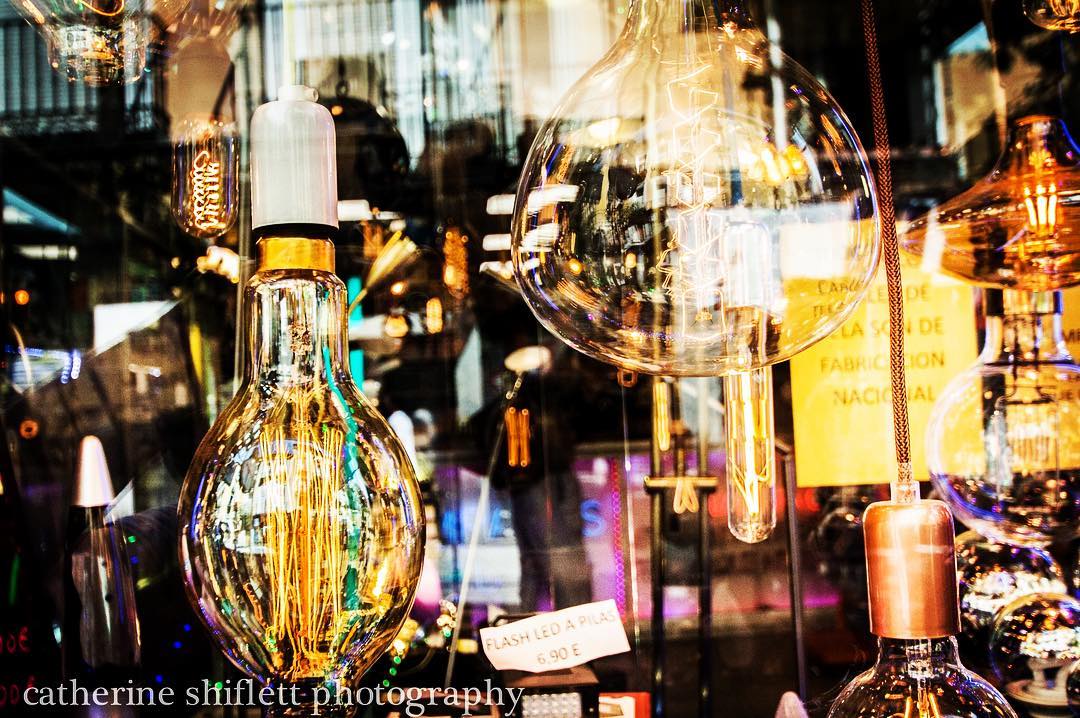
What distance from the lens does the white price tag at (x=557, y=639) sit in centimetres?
66

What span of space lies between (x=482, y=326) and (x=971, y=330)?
342 mm

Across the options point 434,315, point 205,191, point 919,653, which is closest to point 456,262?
point 434,315

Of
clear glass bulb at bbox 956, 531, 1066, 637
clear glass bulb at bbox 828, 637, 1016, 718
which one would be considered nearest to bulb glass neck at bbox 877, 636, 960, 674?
clear glass bulb at bbox 828, 637, 1016, 718

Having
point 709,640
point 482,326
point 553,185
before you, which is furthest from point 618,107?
point 709,640

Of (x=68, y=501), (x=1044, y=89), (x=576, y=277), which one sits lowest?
(x=68, y=501)

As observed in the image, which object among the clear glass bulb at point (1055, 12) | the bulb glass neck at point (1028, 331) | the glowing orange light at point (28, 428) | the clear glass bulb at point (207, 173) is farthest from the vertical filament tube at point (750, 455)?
the glowing orange light at point (28, 428)

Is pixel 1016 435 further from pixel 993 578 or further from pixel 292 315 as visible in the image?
pixel 292 315

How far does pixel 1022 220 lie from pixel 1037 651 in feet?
0.89

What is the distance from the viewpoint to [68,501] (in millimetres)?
672

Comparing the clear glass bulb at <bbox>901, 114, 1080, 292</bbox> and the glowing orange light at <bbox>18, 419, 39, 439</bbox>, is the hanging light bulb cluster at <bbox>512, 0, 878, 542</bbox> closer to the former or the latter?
the clear glass bulb at <bbox>901, 114, 1080, 292</bbox>

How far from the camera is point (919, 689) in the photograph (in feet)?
1.32

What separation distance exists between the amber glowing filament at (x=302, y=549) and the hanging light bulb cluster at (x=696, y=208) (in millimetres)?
114

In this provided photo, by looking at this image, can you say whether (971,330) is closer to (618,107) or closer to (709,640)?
(709,640)

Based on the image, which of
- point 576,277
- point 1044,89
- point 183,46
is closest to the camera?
point 576,277
